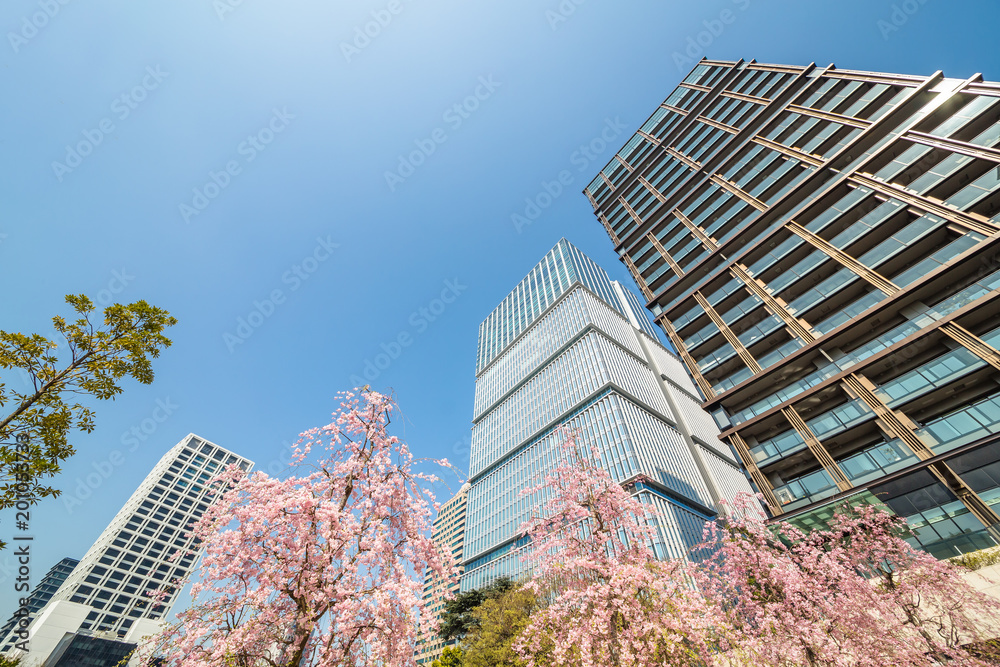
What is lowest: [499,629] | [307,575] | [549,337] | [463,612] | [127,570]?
[307,575]

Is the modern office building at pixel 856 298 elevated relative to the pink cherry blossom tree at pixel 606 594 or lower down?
elevated

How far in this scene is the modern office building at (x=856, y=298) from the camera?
16688 millimetres

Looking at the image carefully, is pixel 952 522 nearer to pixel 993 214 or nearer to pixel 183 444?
pixel 993 214

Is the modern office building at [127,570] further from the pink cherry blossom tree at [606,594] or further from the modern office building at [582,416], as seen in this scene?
the pink cherry blossom tree at [606,594]

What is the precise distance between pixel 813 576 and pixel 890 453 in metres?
9.09

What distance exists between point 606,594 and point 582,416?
45987 mm

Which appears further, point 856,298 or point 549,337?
point 549,337

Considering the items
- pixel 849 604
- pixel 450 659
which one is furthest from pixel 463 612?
pixel 849 604

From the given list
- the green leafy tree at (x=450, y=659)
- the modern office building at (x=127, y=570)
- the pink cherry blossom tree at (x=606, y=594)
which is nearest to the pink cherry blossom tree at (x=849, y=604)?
the pink cherry blossom tree at (x=606, y=594)

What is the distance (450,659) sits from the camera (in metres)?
29.0

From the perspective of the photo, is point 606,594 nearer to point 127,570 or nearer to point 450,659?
point 450,659

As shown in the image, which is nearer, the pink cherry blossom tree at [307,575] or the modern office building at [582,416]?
the pink cherry blossom tree at [307,575]

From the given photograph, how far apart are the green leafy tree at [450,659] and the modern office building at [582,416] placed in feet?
46.9

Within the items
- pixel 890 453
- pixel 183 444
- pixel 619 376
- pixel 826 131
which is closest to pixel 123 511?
pixel 183 444
